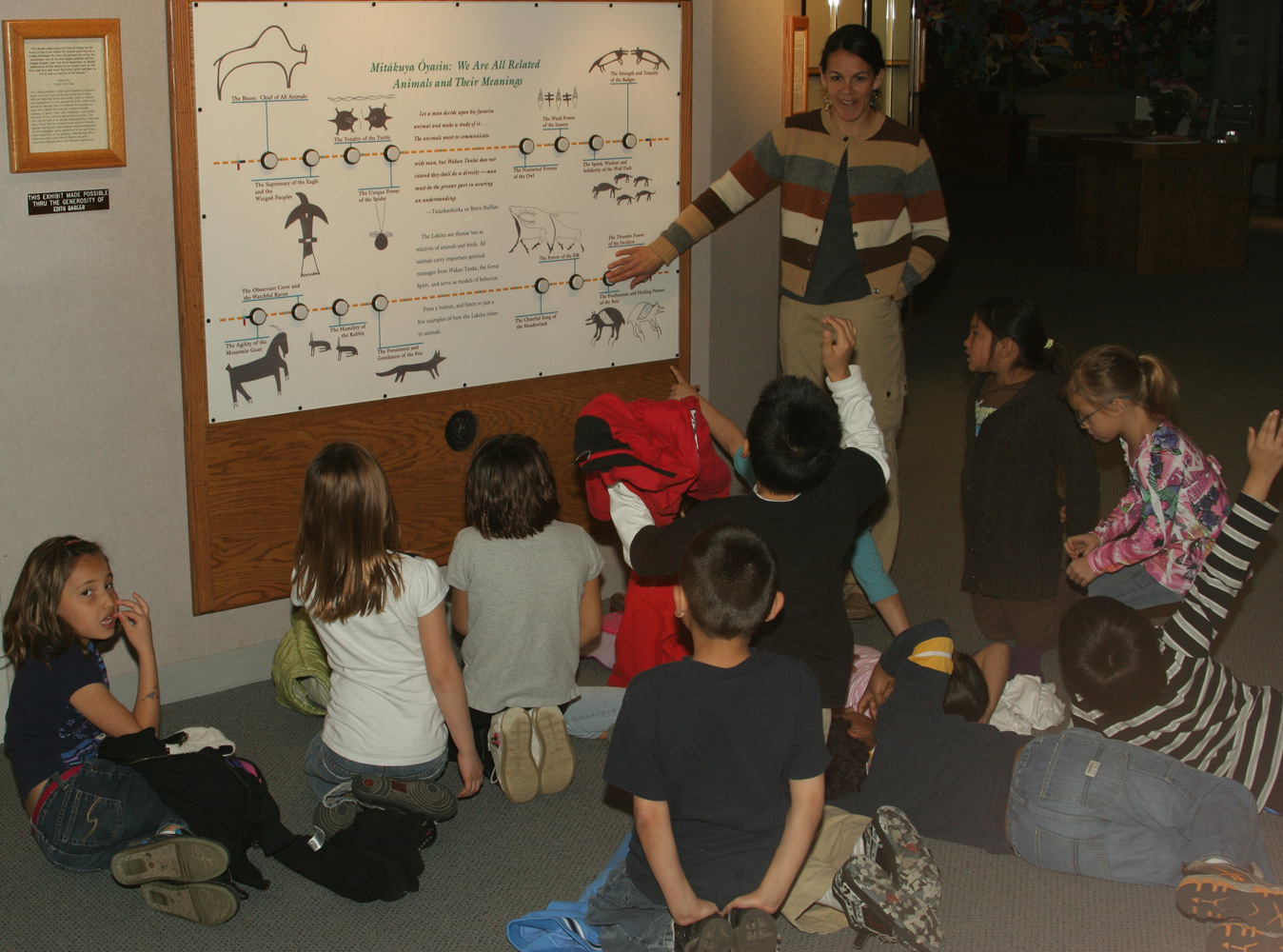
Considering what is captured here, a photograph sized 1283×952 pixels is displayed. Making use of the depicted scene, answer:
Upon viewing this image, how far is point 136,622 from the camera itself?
112 inches

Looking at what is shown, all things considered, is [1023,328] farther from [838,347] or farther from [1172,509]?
[838,347]

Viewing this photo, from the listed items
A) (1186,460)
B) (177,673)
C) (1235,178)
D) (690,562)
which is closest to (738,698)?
(690,562)

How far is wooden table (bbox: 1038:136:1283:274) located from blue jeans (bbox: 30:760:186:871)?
9726 mm

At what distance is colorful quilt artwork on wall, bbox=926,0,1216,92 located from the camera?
65.8 ft

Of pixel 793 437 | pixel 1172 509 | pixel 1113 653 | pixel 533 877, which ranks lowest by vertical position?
pixel 533 877

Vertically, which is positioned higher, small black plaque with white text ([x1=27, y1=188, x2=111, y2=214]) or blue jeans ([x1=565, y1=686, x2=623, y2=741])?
small black plaque with white text ([x1=27, y1=188, x2=111, y2=214])

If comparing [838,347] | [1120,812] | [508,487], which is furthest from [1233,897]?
[508,487]

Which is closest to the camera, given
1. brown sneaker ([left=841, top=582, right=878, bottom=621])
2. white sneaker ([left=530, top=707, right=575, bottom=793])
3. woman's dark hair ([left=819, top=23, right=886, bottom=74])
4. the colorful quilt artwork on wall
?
white sneaker ([left=530, top=707, right=575, bottom=793])

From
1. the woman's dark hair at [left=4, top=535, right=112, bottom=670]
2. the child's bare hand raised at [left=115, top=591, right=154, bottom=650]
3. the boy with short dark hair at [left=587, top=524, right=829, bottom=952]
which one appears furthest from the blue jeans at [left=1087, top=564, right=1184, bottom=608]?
the woman's dark hair at [left=4, top=535, right=112, bottom=670]

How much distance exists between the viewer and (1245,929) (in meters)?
2.31

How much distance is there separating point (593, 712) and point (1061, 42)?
20.9 meters

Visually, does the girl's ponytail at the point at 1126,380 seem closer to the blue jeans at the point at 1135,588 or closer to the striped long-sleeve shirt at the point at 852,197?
the blue jeans at the point at 1135,588

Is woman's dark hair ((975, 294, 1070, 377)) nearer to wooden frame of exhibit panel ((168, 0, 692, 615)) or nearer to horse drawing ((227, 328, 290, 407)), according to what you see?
wooden frame of exhibit panel ((168, 0, 692, 615))

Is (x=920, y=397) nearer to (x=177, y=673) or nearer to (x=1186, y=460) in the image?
(x=1186, y=460)
